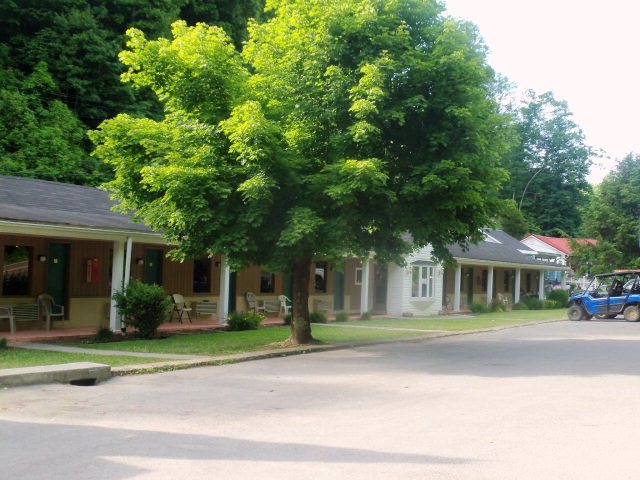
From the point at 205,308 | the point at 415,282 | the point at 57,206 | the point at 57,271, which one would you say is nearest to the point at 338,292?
the point at 415,282

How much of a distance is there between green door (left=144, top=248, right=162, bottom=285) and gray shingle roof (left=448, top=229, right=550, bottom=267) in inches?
656

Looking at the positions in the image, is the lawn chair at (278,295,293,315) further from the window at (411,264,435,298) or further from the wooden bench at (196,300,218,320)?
the window at (411,264,435,298)

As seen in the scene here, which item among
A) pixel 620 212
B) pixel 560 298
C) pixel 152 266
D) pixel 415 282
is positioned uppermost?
pixel 620 212

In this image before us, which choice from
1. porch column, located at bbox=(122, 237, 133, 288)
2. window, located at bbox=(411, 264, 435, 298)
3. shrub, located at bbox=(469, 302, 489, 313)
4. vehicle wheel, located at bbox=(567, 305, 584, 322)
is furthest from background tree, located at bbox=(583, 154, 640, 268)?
porch column, located at bbox=(122, 237, 133, 288)

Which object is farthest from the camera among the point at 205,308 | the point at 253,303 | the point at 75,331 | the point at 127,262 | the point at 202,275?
the point at 253,303

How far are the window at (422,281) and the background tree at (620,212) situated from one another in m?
23.8

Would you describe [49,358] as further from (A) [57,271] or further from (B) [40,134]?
(B) [40,134]

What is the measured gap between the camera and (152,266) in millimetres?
23703

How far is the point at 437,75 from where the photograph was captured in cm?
1606

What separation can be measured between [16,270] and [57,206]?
6.71 feet

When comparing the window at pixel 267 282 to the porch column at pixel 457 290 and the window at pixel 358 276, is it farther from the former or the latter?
the porch column at pixel 457 290

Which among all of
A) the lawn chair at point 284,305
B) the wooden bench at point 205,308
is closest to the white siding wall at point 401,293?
the lawn chair at point 284,305

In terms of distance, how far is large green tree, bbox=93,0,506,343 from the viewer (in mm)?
15531

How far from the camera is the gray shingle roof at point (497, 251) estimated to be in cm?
3809
